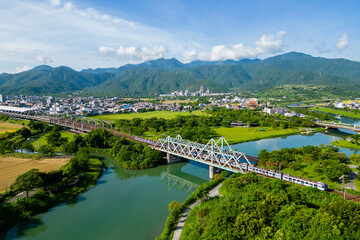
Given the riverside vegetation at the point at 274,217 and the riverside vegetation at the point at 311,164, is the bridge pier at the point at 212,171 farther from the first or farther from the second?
the riverside vegetation at the point at 274,217

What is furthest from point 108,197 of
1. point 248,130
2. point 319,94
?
point 319,94

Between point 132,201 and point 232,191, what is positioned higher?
point 232,191

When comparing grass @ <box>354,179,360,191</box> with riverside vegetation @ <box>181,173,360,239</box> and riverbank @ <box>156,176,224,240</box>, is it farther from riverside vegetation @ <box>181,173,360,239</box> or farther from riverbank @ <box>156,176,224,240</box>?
riverbank @ <box>156,176,224,240</box>

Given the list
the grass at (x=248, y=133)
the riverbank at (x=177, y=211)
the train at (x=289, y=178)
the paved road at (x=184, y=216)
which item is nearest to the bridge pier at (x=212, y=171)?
the riverbank at (x=177, y=211)

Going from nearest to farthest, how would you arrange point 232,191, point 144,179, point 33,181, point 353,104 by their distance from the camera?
1. point 232,191
2. point 33,181
3. point 144,179
4. point 353,104

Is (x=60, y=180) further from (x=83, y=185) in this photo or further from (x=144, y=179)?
(x=144, y=179)

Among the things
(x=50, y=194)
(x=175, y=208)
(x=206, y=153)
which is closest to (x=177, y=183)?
(x=206, y=153)

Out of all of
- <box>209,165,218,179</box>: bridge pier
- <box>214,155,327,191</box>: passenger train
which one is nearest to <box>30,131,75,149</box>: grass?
<box>209,165,218,179</box>: bridge pier
